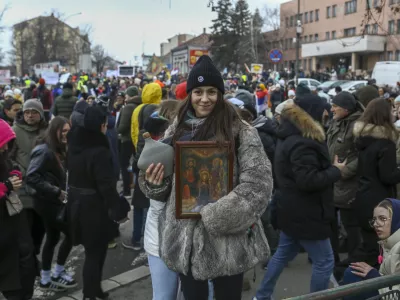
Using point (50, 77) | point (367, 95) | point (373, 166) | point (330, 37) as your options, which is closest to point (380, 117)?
point (373, 166)

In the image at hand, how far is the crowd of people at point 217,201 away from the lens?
2.45 m

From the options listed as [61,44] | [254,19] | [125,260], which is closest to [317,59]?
[254,19]

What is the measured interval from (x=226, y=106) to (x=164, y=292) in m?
1.43

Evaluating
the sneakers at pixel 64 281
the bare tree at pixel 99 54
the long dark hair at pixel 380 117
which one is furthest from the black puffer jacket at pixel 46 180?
the bare tree at pixel 99 54

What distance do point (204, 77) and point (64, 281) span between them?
3.12 meters

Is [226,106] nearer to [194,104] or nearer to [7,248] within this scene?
[194,104]

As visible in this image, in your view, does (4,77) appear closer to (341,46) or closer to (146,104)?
(146,104)

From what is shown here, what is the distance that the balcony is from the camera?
4959 cm

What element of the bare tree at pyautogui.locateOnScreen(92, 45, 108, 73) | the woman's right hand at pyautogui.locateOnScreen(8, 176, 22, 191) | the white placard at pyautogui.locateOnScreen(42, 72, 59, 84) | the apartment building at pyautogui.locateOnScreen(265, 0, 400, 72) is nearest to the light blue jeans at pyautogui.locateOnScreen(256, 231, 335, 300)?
the woman's right hand at pyautogui.locateOnScreen(8, 176, 22, 191)

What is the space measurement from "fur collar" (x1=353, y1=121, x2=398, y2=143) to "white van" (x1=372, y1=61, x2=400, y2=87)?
78.2ft

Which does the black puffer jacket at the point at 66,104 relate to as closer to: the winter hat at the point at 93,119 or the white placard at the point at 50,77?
the winter hat at the point at 93,119

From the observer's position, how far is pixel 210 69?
2.54 metres

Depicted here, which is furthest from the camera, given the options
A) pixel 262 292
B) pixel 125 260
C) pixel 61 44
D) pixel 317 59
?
pixel 317 59

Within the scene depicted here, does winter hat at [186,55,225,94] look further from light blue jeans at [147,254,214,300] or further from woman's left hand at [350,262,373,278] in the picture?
woman's left hand at [350,262,373,278]
